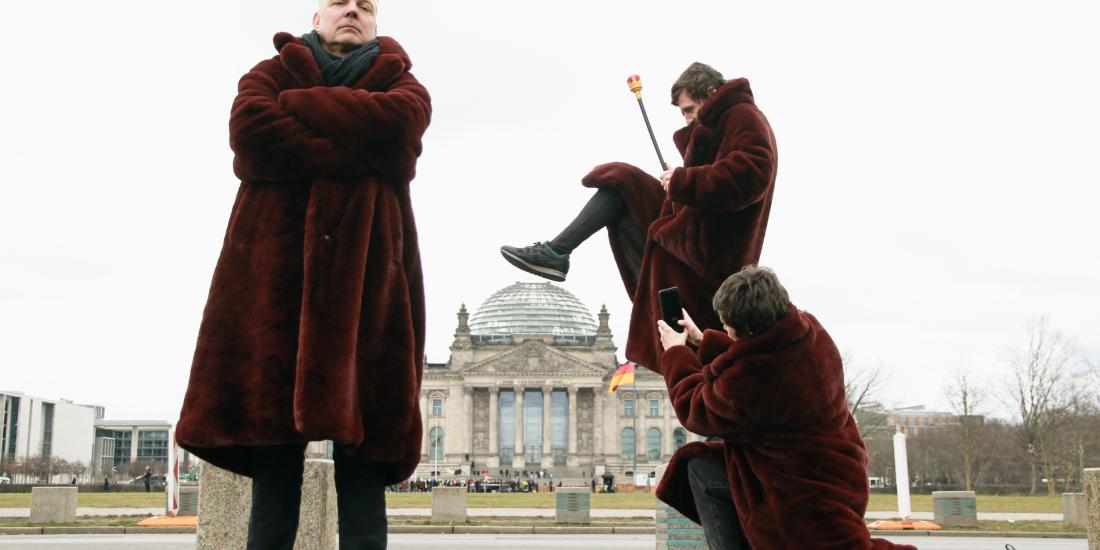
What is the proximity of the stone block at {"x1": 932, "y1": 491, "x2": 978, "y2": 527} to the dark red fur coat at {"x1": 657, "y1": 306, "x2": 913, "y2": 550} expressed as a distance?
1880 centimetres

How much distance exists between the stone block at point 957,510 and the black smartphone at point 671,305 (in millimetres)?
18566

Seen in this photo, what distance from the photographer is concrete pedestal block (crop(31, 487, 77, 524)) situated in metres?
19.6

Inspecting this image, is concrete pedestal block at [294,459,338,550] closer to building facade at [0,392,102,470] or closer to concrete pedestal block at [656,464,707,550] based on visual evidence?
concrete pedestal block at [656,464,707,550]

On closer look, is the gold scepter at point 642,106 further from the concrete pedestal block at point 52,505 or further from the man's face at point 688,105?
the concrete pedestal block at point 52,505

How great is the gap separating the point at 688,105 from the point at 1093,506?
552 cm

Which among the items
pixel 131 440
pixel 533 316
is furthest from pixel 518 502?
pixel 131 440

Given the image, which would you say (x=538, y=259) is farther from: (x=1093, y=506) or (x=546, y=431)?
(x=546, y=431)

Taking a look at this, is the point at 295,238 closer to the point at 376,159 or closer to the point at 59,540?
the point at 376,159

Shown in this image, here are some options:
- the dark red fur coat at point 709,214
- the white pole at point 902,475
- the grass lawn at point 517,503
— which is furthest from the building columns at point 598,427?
the dark red fur coat at point 709,214

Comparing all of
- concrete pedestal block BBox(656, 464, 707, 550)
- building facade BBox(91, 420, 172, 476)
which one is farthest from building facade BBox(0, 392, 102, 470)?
concrete pedestal block BBox(656, 464, 707, 550)

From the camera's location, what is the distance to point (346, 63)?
→ 164 inches

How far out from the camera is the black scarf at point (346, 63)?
13.6 ft

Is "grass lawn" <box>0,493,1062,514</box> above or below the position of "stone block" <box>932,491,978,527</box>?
below

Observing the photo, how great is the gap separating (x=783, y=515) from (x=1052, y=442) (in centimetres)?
5892
